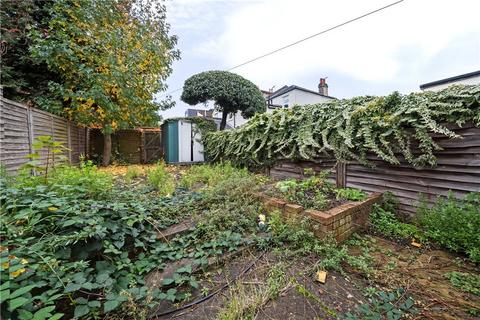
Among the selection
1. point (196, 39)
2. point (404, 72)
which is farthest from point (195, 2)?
point (404, 72)

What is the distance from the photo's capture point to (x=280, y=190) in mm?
3273

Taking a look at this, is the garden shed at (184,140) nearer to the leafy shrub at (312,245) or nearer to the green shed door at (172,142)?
the green shed door at (172,142)

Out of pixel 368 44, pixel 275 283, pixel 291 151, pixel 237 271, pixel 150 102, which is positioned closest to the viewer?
pixel 275 283

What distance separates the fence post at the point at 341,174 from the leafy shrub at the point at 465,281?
1.74 m

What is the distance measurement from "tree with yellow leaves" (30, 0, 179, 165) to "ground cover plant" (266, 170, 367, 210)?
220 inches

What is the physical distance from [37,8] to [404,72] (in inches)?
433

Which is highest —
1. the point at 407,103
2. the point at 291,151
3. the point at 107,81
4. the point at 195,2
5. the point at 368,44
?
the point at 195,2

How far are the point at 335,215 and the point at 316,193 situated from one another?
770 mm

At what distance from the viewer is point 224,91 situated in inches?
375

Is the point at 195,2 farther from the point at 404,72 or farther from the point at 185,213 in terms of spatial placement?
the point at 404,72

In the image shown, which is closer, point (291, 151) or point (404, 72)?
point (291, 151)

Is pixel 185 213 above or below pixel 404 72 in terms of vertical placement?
below

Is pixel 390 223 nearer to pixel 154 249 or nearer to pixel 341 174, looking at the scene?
pixel 341 174

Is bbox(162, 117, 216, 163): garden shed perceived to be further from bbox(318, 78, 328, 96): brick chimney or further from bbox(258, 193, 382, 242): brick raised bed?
bbox(318, 78, 328, 96): brick chimney
